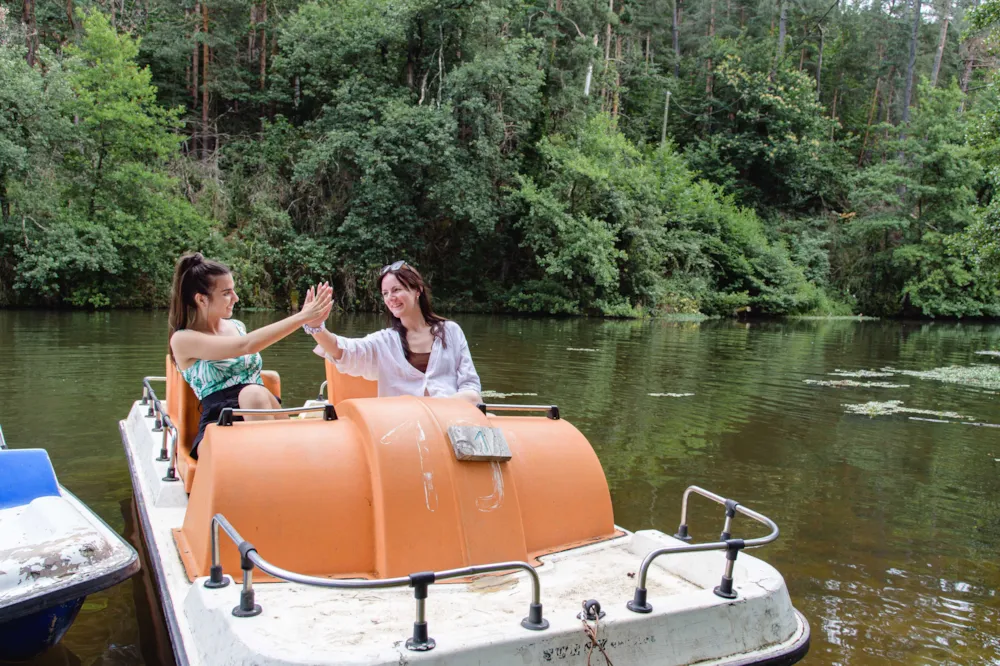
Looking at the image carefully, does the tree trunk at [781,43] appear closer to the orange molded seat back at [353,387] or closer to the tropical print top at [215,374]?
the orange molded seat back at [353,387]

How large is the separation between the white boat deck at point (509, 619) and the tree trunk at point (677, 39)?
40616 millimetres

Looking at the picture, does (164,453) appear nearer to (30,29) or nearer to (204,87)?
(30,29)

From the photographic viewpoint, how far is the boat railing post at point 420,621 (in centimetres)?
207

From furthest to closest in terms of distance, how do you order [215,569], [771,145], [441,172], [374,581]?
[771,145]
[441,172]
[215,569]
[374,581]

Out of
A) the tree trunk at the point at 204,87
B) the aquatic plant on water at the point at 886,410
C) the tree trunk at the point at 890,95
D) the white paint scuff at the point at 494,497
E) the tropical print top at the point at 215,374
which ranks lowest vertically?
the aquatic plant on water at the point at 886,410

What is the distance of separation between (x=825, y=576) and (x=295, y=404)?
5872 millimetres

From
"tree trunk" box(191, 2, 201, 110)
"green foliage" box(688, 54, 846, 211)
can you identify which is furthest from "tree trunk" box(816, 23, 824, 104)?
"tree trunk" box(191, 2, 201, 110)

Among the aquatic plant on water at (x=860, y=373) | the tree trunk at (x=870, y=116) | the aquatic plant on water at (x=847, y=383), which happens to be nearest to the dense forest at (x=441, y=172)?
the aquatic plant on water at (x=860, y=373)

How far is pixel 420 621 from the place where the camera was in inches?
82.4

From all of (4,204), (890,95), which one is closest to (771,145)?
(890,95)

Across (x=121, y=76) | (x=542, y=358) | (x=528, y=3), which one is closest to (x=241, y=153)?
(x=121, y=76)

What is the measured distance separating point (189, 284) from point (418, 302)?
3.69ft

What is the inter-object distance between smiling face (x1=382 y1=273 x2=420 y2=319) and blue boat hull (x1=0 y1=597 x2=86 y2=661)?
1755 mm

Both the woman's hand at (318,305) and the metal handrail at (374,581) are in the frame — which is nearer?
the metal handrail at (374,581)
